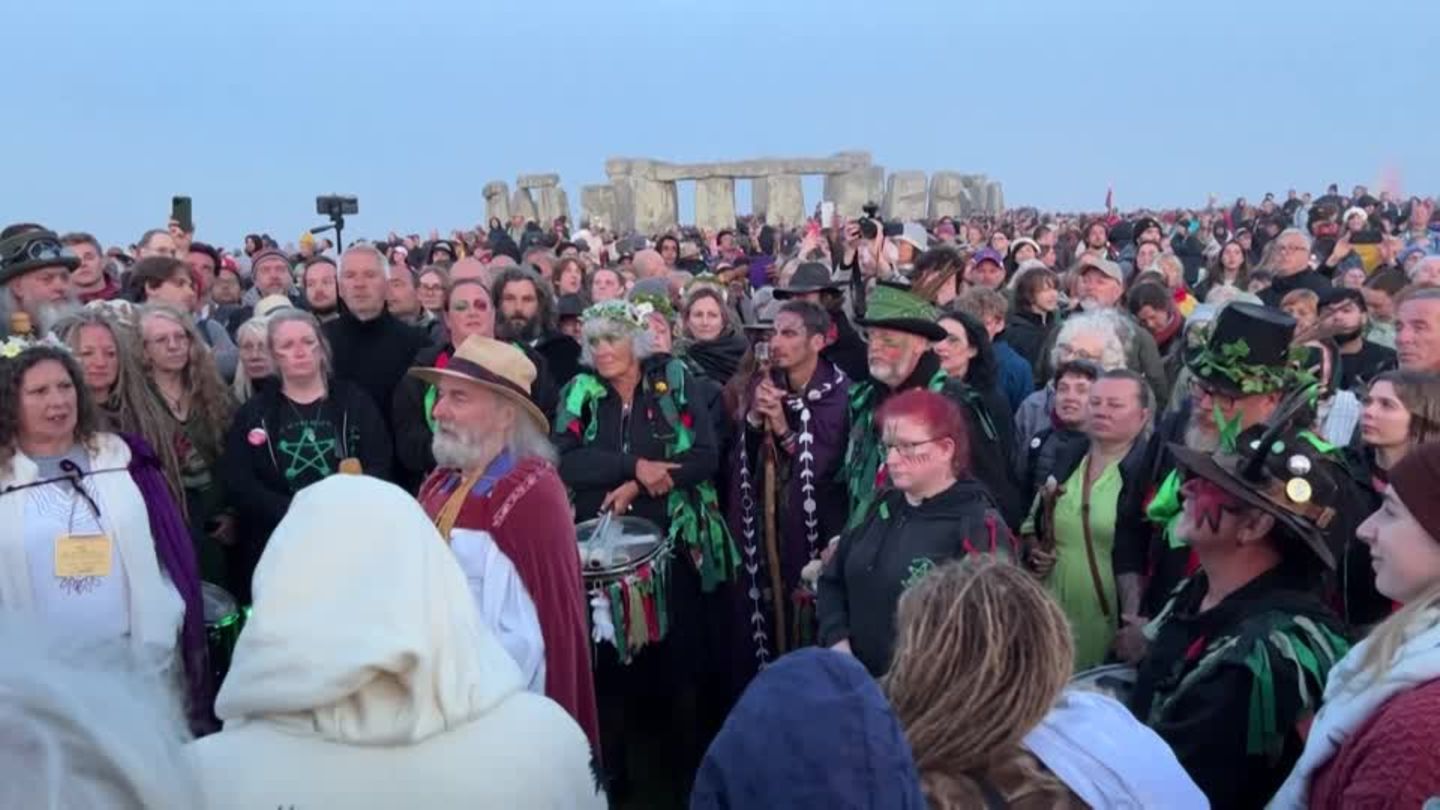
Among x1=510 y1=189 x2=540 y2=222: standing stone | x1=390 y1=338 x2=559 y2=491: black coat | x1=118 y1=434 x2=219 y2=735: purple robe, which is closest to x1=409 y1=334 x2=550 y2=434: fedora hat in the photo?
x1=118 y1=434 x2=219 y2=735: purple robe

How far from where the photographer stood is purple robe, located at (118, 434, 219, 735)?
4.04 metres

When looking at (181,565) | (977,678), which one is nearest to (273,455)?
(181,565)

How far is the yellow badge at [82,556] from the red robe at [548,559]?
1285 millimetres

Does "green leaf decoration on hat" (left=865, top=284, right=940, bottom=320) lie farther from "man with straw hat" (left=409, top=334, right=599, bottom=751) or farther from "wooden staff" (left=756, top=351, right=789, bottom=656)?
"man with straw hat" (left=409, top=334, right=599, bottom=751)

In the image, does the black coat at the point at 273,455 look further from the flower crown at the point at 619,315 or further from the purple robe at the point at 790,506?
the purple robe at the point at 790,506

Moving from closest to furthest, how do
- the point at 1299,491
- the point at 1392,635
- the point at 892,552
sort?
1. the point at 1392,635
2. the point at 1299,491
3. the point at 892,552

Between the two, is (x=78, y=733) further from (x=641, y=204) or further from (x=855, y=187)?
(x=855, y=187)

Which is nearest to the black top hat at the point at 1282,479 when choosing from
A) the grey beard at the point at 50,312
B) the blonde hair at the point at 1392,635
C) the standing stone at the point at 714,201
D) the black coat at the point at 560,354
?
the blonde hair at the point at 1392,635

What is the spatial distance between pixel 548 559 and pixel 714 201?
103 ft

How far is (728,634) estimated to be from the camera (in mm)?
5414

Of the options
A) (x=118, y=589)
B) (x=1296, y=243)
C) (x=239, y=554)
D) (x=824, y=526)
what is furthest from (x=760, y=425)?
(x=1296, y=243)

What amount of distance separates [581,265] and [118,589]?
225 inches

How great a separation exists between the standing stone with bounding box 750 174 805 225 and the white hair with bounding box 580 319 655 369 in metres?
27.9

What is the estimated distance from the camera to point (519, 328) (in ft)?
21.8
